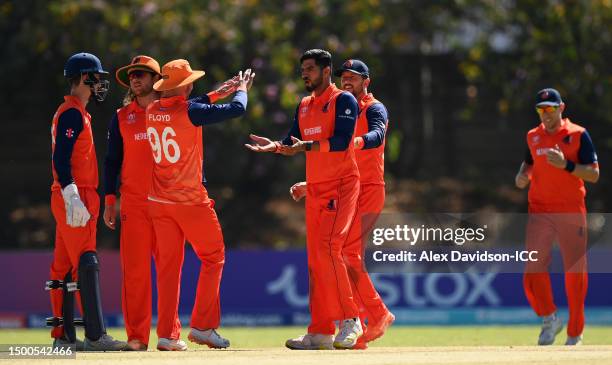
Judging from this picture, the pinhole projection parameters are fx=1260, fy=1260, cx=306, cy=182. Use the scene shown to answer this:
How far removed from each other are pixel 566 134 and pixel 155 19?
39.2ft

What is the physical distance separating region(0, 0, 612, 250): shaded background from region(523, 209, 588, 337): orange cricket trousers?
1125 centimetres

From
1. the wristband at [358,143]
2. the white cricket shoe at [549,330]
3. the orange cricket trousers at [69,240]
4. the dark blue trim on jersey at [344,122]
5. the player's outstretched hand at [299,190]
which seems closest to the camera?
the dark blue trim on jersey at [344,122]

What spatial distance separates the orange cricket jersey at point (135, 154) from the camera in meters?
9.50

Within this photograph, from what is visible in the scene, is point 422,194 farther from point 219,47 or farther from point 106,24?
point 106,24

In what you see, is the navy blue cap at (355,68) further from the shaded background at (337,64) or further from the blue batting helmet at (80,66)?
the shaded background at (337,64)

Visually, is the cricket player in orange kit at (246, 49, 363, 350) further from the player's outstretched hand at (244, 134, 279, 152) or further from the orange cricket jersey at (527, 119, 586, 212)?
the orange cricket jersey at (527, 119, 586, 212)

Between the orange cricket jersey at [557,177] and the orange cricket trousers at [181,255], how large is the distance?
317 cm

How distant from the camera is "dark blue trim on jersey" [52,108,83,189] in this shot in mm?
9164

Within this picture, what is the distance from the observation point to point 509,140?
24562 mm

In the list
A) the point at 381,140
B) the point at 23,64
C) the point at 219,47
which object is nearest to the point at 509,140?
the point at 219,47

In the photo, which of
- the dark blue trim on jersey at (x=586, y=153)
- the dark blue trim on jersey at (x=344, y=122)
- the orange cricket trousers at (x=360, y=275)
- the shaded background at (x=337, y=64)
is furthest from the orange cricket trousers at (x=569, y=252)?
the shaded background at (x=337, y=64)

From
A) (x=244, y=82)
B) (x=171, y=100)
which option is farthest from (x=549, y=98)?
(x=171, y=100)

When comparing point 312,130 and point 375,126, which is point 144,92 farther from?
point 375,126

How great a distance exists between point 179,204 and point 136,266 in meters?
0.65
